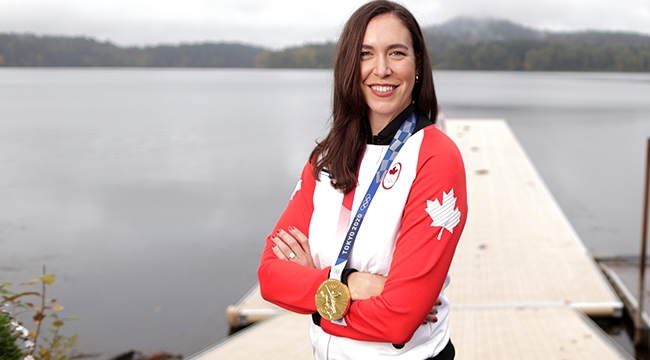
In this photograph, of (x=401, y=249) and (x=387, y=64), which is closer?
(x=401, y=249)

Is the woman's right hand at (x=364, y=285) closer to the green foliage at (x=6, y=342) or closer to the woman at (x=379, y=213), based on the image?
the woman at (x=379, y=213)

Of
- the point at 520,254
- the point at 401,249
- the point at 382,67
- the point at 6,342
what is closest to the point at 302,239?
the point at 401,249

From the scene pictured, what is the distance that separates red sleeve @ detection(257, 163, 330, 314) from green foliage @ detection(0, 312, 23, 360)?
79cm

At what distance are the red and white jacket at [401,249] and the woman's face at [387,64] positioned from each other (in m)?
0.11

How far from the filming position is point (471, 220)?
→ 5926 millimetres

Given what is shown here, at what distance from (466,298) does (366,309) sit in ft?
9.44

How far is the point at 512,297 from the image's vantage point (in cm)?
401

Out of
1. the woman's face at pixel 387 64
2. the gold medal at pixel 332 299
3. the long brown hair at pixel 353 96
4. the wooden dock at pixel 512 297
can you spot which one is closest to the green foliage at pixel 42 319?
the wooden dock at pixel 512 297

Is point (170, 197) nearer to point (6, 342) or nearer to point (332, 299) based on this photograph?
point (6, 342)

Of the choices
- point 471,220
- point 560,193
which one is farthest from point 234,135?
point 471,220

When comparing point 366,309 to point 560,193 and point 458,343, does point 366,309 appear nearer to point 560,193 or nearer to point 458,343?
point 458,343

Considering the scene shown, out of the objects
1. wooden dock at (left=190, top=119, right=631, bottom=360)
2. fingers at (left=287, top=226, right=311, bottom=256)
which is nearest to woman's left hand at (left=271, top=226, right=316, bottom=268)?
fingers at (left=287, top=226, right=311, bottom=256)

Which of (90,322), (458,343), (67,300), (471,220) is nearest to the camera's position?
(458,343)

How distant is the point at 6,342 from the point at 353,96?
124 centimetres
